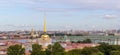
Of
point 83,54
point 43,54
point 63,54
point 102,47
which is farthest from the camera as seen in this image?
point 102,47

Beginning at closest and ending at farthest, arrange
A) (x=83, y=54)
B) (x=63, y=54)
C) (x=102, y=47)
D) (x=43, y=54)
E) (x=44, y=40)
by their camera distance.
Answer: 1. (x=63, y=54)
2. (x=43, y=54)
3. (x=83, y=54)
4. (x=102, y=47)
5. (x=44, y=40)

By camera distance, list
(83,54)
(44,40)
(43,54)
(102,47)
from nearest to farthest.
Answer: (43,54)
(83,54)
(102,47)
(44,40)

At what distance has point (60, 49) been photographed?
25.5m

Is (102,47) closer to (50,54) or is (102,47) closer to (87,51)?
(87,51)

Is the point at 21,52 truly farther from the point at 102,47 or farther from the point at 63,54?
the point at 102,47

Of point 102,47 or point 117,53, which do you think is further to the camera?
point 102,47

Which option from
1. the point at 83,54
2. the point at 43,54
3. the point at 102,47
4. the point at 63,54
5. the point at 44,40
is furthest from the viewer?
the point at 44,40

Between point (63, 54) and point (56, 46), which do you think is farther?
point (56, 46)

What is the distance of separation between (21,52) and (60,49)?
9.54 ft

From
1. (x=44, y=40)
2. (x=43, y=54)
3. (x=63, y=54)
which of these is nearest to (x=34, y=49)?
(x=43, y=54)

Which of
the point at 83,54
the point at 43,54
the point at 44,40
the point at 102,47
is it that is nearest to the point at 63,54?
the point at 43,54

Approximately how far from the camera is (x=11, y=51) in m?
24.1

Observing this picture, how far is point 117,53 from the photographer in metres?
24.3

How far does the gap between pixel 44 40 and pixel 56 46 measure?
12.1 metres
